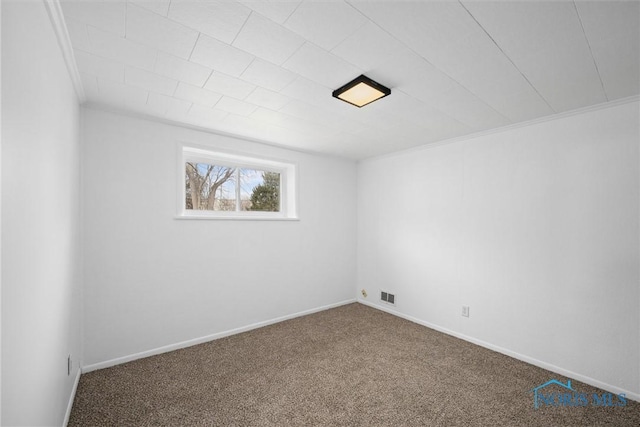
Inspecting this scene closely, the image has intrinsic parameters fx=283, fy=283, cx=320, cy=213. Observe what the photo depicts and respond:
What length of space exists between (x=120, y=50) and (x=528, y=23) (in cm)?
225

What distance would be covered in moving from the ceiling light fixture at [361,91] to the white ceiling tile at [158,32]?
39.3 inches

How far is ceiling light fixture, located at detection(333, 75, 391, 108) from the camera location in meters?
1.95

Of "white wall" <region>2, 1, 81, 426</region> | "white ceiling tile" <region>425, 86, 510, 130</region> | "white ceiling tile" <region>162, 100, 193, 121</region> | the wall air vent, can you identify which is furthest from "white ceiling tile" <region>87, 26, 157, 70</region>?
the wall air vent

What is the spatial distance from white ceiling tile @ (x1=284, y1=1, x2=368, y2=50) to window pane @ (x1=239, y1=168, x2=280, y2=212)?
2.33m

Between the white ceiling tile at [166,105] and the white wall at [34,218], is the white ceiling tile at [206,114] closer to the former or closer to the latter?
the white ceiling tile at [166,105]

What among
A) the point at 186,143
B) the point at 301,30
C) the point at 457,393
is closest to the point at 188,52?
the point at 301,30

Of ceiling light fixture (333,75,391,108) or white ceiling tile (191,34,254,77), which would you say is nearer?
white ceiling tile (191,34,254,77)

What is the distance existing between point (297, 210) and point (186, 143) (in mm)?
1591

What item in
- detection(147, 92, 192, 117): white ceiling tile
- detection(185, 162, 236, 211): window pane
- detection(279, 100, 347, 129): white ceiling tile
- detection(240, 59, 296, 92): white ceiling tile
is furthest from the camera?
detection(185, 162, 236, 211): window pane

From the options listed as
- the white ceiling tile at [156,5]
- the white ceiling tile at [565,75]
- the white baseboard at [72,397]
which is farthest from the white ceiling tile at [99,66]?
the white ceiling tile at [565,75]

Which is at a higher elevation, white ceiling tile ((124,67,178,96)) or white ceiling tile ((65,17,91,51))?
white ceiling tile ((65,17,91,51))

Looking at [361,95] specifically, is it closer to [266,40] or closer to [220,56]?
[266,40]

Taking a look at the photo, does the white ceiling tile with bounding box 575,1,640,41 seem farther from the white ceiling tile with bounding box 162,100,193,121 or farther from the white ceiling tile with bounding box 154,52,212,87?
the white ceiling tile with bounding box 162,100,193,121

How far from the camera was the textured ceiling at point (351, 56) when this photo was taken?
53.7 inches
